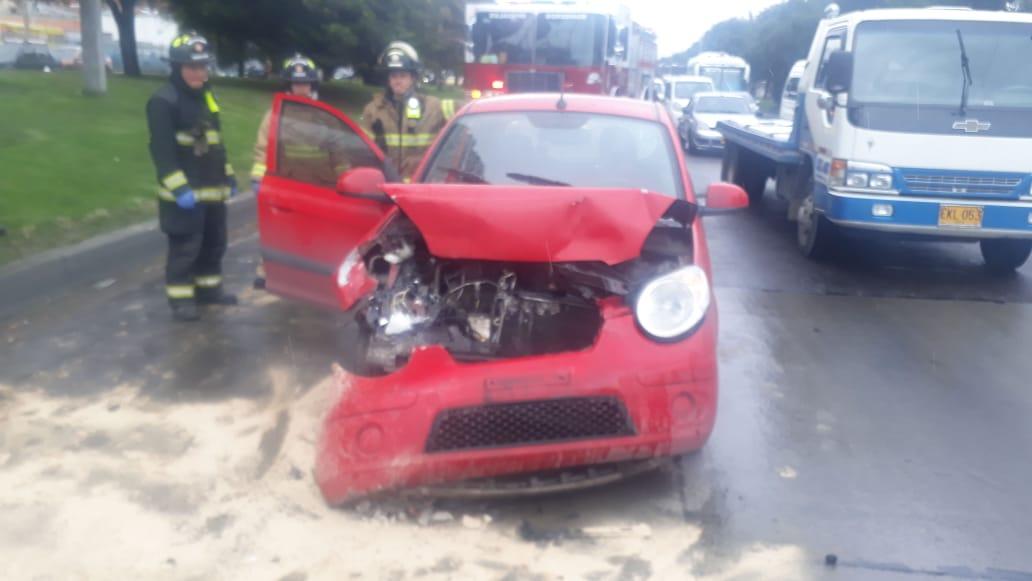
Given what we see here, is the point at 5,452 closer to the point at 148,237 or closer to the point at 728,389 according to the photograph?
the point at 728,389

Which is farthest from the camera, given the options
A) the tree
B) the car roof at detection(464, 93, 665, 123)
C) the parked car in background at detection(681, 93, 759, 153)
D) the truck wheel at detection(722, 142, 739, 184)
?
the tree

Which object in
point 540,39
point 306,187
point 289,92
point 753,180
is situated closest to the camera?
point 306,187

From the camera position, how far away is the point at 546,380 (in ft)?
13.2

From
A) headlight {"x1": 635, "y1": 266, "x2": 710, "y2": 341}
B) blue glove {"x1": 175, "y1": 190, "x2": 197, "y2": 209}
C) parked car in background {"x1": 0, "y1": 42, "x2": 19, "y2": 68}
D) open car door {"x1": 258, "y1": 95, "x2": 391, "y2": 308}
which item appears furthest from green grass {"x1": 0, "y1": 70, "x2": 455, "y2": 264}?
parked car in background {"x1": 0, "y1": 42, "x2": 19, "y2": 68}

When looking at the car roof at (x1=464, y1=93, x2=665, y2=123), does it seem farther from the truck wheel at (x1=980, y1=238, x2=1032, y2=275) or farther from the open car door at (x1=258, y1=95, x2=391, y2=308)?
the truck wheel at (x1=980, y1=238, x2=1032, y2=275)

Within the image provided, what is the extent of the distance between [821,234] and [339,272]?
20.1 ft

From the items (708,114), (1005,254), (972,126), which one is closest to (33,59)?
(708,114)

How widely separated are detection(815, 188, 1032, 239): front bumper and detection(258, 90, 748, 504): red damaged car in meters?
3.92

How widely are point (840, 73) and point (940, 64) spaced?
35.2 inches

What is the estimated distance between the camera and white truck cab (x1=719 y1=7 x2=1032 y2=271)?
333 inches

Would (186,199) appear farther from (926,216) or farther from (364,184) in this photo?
(926,216)

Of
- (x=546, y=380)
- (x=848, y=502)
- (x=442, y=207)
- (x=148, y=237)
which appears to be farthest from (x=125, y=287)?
(x=848, y=502)

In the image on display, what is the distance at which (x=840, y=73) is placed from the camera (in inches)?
349

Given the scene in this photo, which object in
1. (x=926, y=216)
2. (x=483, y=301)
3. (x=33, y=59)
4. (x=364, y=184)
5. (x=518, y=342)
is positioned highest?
(x=364, y=184)
